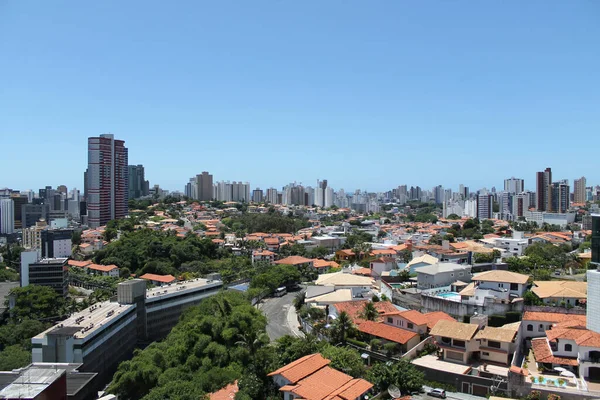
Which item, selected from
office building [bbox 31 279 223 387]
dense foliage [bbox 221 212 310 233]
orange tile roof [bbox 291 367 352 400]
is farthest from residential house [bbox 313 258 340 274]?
orange tile roof [bbox 291 367 352 400]

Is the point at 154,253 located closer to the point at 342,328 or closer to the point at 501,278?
the point at 342,328

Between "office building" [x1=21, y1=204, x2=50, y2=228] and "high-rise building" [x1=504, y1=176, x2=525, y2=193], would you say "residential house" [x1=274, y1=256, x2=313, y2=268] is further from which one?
"high-rise building" [x1=504, y1=176, x2=525, y2=193]

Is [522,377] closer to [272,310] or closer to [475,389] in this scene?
[475,389]

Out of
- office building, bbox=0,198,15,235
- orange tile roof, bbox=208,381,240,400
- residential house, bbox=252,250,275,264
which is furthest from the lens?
office building, bbox=0,198,15,235

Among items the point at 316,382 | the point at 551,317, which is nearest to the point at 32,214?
the point at 316,382

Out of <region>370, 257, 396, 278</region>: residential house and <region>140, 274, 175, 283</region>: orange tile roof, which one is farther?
<region>140, 274, 175, 283</region>: orange tile roof

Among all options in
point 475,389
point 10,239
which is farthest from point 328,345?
point 10,239
